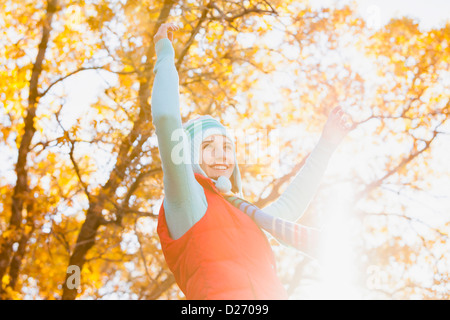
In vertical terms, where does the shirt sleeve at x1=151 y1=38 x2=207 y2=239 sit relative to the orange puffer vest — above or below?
A: above

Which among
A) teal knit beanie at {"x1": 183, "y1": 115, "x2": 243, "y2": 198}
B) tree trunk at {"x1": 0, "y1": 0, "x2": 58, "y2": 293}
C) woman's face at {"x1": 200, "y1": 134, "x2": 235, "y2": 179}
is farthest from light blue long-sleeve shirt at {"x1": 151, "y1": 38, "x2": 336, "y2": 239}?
tree trunk at {"x1": 0, "y1": 0, "x2": 58, "y2": 293}

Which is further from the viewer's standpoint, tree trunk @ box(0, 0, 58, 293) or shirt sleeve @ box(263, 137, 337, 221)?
tree trunk @ box(0, 0, 58, 293)

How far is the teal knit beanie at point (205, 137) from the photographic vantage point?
204 centimetres

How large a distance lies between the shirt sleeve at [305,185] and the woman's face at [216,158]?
1.14ft

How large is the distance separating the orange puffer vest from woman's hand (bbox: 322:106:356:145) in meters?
0.79

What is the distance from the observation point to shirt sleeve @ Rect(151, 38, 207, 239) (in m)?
1.74

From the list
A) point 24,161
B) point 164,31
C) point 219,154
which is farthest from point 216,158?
point 24,161

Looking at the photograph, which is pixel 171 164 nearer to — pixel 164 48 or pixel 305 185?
pixel 164 48

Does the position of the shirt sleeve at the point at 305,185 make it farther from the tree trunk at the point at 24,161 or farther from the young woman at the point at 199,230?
the tree trunk at the point at 24,161

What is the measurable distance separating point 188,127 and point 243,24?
14.5 ft

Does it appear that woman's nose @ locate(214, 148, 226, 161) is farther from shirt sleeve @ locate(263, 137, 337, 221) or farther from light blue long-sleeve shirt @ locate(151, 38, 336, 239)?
shirt sleeve @ locate(263, 137, 337, 221)

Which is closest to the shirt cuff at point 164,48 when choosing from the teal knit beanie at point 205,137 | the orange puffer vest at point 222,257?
the teal knit beanie at point 205,137

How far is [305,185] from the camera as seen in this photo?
2354mm
